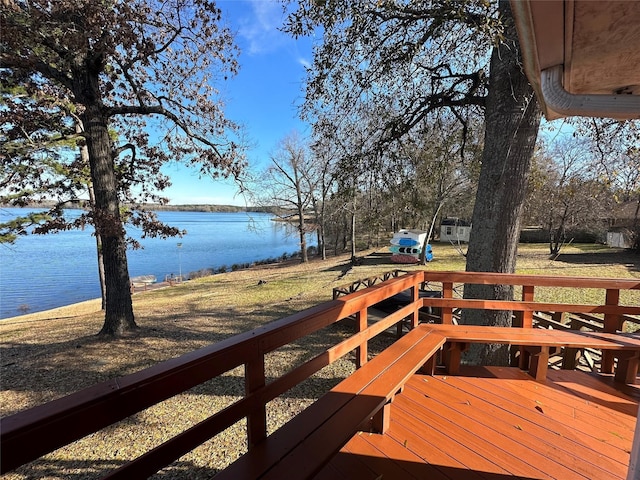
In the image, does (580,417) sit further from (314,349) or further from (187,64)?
(187,64)

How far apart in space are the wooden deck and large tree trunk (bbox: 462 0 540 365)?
1.20 m

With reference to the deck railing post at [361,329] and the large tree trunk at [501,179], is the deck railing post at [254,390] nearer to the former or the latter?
the deck railing post at [361,329]

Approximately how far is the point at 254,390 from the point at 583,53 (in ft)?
6.85

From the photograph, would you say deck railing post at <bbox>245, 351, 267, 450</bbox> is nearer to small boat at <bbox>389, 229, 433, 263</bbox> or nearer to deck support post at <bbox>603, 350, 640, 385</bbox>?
deck support post at <bbox>603, 350, 640, 385</bbox>

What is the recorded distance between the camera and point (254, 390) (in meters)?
1.47

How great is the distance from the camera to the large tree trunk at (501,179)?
385 centimetres

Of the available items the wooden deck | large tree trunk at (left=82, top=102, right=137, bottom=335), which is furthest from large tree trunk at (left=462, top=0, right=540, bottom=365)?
large tree trunk at (left=82, top=102, right=137, bottom=335)

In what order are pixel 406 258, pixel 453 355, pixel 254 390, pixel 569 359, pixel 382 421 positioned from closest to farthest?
pixel 254 390, pixel 382 421, pixel 453 355, pixel 569 359, pixel 406 258

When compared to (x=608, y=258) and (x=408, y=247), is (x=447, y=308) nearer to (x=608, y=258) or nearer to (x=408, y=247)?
(x=408, y=247)

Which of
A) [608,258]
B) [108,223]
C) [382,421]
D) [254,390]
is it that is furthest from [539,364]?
[608,258]

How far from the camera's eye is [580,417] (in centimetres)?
250

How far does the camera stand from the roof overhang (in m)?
1.14

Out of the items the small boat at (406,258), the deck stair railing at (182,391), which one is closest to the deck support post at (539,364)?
the deck stair railing at (182,391)

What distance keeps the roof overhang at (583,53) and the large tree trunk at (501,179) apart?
2.38 meters
